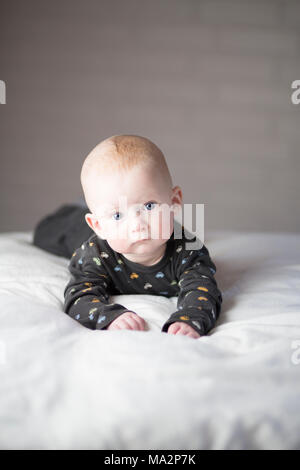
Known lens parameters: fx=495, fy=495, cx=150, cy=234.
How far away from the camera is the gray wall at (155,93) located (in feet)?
8.59

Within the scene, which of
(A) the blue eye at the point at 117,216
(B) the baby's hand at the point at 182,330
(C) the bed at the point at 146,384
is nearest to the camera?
(C) the bed at the point at 146,384

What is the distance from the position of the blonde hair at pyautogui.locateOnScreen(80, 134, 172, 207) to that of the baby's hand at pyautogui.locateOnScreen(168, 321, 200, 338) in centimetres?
30

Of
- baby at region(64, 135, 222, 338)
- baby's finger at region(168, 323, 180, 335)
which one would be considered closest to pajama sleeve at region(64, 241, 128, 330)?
baby at region(64, 135, 222, 338)

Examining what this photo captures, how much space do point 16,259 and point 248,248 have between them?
726 mm

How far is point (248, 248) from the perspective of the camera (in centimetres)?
159

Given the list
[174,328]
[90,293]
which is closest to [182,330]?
[174,328]

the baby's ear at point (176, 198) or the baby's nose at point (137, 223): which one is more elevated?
the baby's ear at point (176, 198)

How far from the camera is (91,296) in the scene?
1037 mm

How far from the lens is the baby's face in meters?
0.97
